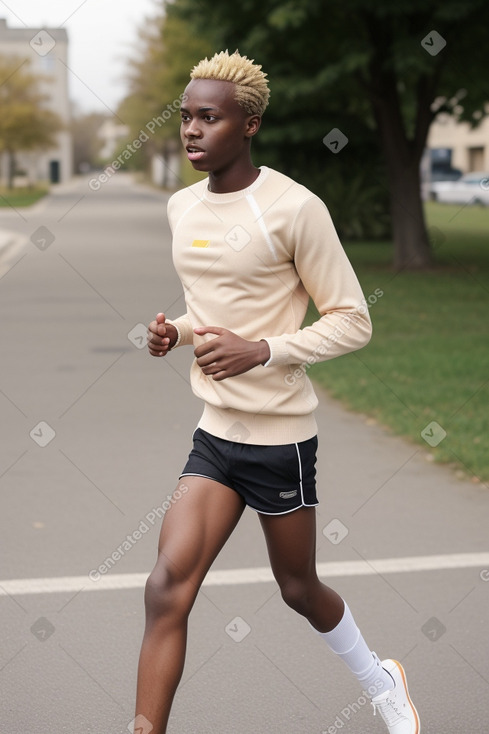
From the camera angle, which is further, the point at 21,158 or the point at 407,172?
the point at 21,158

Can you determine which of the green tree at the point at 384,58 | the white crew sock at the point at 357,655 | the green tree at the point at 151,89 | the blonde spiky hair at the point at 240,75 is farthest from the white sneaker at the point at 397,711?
the green tree at the point at 151,89

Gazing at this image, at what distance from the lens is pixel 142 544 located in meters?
5.52

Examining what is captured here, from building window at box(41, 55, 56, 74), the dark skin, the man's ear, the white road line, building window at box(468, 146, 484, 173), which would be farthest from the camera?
building window at box(41, 55, 56, 74)

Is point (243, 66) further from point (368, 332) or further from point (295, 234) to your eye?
point (368, 332)

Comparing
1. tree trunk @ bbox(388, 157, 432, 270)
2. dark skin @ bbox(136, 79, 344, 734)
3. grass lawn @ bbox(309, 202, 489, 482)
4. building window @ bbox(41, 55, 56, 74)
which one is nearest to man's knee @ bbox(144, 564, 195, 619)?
dark skin @ bbox(136, 79, 344, 734)

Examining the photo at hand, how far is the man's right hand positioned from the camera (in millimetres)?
3111

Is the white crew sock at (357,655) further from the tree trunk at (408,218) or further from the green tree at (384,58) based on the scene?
the tree trunk at (408,218)

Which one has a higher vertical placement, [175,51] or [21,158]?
[175,51]

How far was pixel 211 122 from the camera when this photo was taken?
9.70 feet

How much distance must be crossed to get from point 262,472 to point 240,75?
1077 mm

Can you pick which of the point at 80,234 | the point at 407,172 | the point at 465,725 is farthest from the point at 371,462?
the point at 80,234

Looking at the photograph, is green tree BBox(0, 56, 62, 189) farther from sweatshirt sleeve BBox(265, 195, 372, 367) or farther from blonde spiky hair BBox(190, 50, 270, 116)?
sweatshirt sleeve BBox(265, 195, 372, 367)

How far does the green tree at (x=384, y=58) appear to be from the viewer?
686 inches

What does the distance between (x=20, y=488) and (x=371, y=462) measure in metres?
2.22
